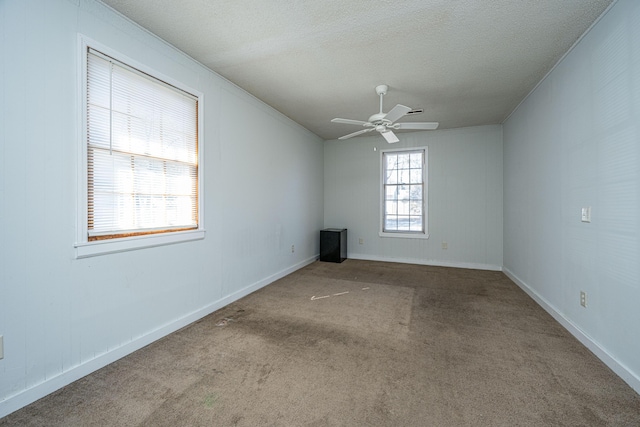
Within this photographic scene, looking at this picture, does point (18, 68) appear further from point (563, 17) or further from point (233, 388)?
point (563, 17)

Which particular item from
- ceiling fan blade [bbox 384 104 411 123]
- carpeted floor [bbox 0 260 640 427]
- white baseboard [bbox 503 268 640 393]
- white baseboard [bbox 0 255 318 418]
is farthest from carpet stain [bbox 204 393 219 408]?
ceiling fan blade [bbox 384 104 411 123]

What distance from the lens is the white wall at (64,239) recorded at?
160 cm

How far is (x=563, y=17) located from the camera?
2176 mm

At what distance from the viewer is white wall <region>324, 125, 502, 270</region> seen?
5.11m

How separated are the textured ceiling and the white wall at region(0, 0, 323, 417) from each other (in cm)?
39

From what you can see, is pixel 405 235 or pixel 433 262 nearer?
pixel 433 262

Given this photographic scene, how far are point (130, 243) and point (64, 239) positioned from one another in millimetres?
432

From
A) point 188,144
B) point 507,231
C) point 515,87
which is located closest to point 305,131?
point 188,144

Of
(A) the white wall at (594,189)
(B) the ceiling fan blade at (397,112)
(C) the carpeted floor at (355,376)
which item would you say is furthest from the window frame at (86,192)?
(A) the white wall at (594,189)

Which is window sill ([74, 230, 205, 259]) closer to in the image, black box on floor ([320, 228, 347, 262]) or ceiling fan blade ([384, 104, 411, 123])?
ceiling fan blade ([384, 104, 411, 123])

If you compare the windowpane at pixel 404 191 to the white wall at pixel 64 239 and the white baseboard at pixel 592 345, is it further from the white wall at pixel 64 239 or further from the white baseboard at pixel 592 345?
the white wall at pixel 64 239

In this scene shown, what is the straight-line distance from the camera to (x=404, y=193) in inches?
227

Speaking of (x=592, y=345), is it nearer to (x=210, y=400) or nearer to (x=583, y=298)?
(x=583, y=298)

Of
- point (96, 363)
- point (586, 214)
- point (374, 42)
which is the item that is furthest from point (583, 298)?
point (96, 363)
